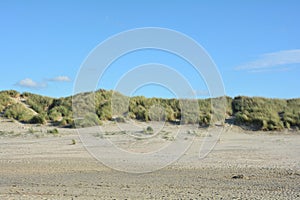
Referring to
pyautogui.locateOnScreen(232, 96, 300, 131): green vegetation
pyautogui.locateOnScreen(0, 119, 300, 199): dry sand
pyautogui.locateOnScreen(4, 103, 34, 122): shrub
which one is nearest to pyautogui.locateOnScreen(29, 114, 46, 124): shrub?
pyautogui.locateOnScreen(4, 103, 34, 122): shrub

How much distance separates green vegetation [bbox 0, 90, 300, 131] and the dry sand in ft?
20.2

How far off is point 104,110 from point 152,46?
16.8 metres

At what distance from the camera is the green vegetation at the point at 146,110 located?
30797 mm

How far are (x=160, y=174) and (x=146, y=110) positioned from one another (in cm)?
1909

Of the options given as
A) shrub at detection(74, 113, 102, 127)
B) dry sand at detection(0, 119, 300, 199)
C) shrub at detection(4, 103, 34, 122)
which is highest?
shrub at detection(4, 103, 34, 122)

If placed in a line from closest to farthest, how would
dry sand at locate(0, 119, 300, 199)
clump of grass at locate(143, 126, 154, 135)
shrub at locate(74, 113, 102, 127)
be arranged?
dry sand at locate(0, 119, 300, 199) < clump of grass at locate(143, 126, 154, 135) < shrub at locate(74, 113, 102, 127)

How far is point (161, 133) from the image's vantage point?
27.9 metres

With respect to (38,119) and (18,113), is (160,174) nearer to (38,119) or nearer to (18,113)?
(38,119)

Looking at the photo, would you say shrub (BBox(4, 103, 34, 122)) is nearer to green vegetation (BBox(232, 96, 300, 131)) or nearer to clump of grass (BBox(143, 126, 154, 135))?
clump of grass (BBox(143, 126, 154, 135))

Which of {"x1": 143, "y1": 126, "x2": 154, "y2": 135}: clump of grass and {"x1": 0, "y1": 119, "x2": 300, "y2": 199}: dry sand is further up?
{"x1": 143, "y1": 126, "x2": 154, "y2": 135}: clump of grass

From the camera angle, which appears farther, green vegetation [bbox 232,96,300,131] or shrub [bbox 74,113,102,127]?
green vegetation [bbox 232,96,300,131]

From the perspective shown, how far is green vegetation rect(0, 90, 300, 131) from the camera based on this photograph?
30.8 m

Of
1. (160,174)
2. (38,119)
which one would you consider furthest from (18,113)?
(160,174)

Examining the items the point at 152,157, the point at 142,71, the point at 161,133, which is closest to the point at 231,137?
the point at 161,133
